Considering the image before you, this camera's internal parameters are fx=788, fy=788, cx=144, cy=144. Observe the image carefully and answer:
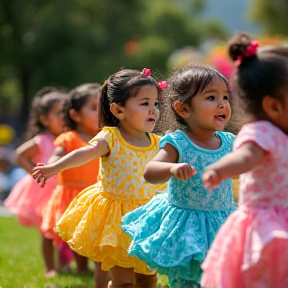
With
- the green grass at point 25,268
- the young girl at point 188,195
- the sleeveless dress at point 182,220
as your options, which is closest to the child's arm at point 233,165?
the young girl at point 188,195

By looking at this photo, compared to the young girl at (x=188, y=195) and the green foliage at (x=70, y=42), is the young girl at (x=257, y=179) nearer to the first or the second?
the young girl at (x=188, y=195)

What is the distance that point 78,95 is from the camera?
6.62 metres

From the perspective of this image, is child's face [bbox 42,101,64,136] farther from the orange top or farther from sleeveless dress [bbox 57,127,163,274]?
sleeveless dress [bbox 57,127,163,274]

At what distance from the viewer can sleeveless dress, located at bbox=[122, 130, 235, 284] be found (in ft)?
13.0

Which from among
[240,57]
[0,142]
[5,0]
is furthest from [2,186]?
[5,0]

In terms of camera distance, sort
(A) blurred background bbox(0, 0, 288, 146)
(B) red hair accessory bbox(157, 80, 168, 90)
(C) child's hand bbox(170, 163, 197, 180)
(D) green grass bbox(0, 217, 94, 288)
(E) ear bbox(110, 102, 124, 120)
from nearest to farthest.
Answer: (C) child's hand bbox(170, 163, 197, 180) → (B) red hair accessory bbox(157, 80, 168, 90) → (E) ear bbox(110, 102, 124, 120) → (D) green grass bbox(0, 217, 94, 288) → (A) blurred background bbox(0, 0, 288, 146)

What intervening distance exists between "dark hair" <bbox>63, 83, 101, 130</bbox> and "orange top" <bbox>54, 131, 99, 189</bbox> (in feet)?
0.66

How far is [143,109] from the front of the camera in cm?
495

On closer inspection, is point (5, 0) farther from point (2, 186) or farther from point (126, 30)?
point (2, 186)

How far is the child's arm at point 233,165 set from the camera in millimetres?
3160

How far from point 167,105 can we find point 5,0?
36024 millimetres

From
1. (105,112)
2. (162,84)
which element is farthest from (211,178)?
(105,112)

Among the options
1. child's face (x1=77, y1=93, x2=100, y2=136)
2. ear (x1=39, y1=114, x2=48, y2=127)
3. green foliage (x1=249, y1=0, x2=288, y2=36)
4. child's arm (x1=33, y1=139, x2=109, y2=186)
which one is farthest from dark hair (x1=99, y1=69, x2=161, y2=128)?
green foliage (x1=249, y1=0, x2=288, y2=36)

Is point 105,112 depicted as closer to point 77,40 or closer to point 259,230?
point 259,230
